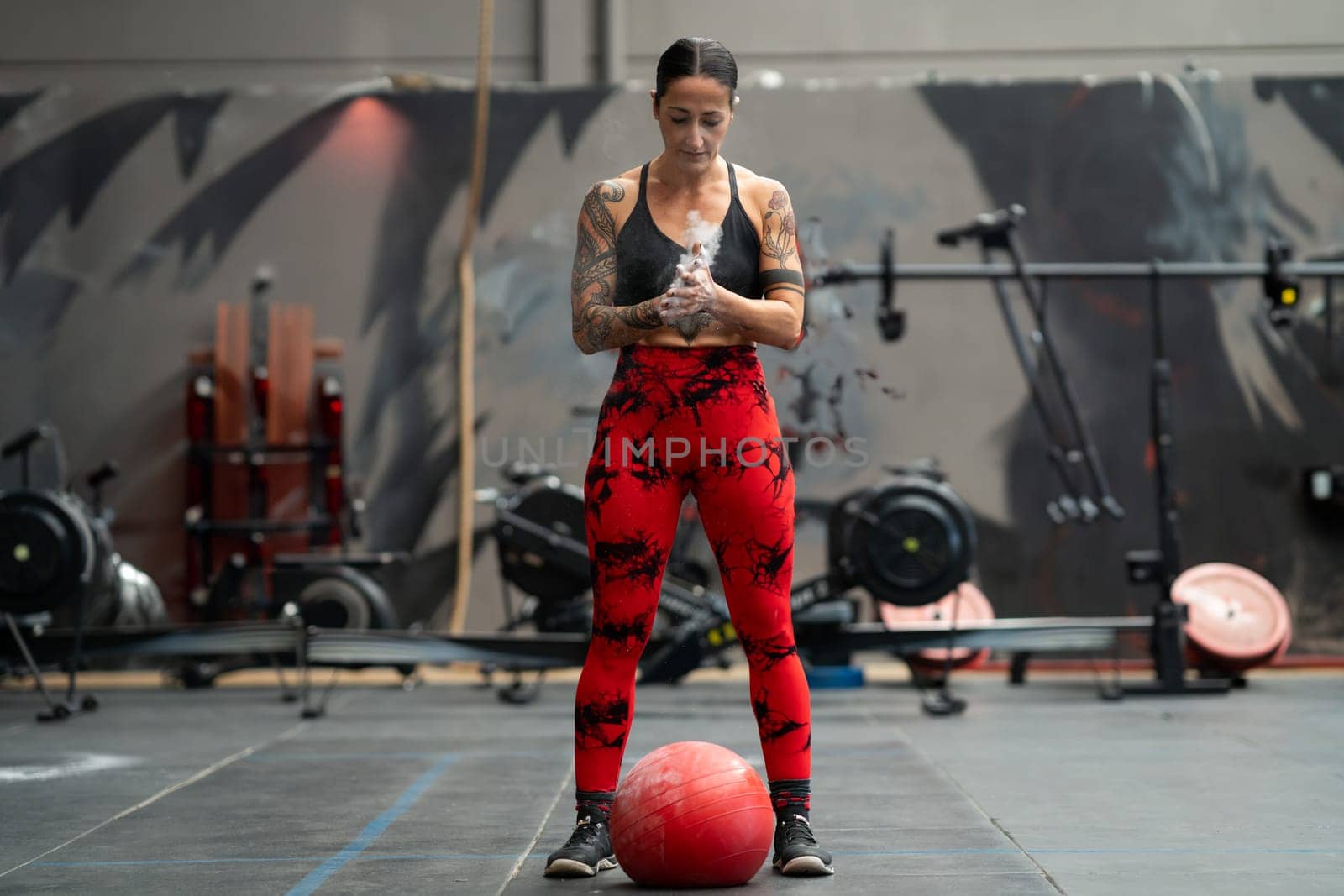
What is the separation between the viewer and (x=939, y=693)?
570 centimetres

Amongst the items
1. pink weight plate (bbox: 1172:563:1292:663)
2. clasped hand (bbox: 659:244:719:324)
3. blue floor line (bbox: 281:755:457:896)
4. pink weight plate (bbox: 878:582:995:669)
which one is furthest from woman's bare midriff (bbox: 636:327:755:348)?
pink weight plate (bbox: 1172:563:1292:663)

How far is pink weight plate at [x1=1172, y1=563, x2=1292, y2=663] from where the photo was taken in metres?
6.46

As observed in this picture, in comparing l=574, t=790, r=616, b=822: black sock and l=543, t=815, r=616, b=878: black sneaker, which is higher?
l=574, t=790, r=616, b=822: black sock

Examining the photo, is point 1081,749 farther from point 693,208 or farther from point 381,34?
point 381,34

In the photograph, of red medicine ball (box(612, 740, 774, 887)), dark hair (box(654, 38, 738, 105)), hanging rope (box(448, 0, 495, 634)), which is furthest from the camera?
hanging rope (box(448, 0, 495, 634))

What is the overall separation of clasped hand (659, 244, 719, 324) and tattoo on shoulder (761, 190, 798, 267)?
0.73 ft

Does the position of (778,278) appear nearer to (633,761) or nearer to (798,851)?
(798,851)

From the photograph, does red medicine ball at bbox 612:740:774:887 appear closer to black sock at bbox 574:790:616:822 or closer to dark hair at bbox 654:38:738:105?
black sock at bbox 574:790:616:822

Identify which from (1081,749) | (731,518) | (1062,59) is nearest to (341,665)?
(1081,749)

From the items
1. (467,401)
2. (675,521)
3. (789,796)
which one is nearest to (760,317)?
(675,521)

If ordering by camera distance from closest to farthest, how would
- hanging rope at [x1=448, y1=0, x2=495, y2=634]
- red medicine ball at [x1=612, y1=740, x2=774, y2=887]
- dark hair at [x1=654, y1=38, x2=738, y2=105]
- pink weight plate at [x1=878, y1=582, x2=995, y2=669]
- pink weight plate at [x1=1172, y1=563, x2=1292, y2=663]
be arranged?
red medicine ball at [x1=612, y1=740, x2=774, y2=887], dark hair at [x1=654, y1=38, x2=738, y2=105], pink weight plate at [x1=1172, y1=563, x2=1292, y2=663], pink weight plate at [x1=878, y1=582, x2=995, y2=669], hanging rope at [x1=448, y1=0, x2=495, y2=634]

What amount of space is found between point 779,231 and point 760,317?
0.78 feet

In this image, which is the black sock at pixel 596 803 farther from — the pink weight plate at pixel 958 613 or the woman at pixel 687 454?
the pink weight plate at pixel 958 613

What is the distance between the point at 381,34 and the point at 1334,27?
570 centimetres
